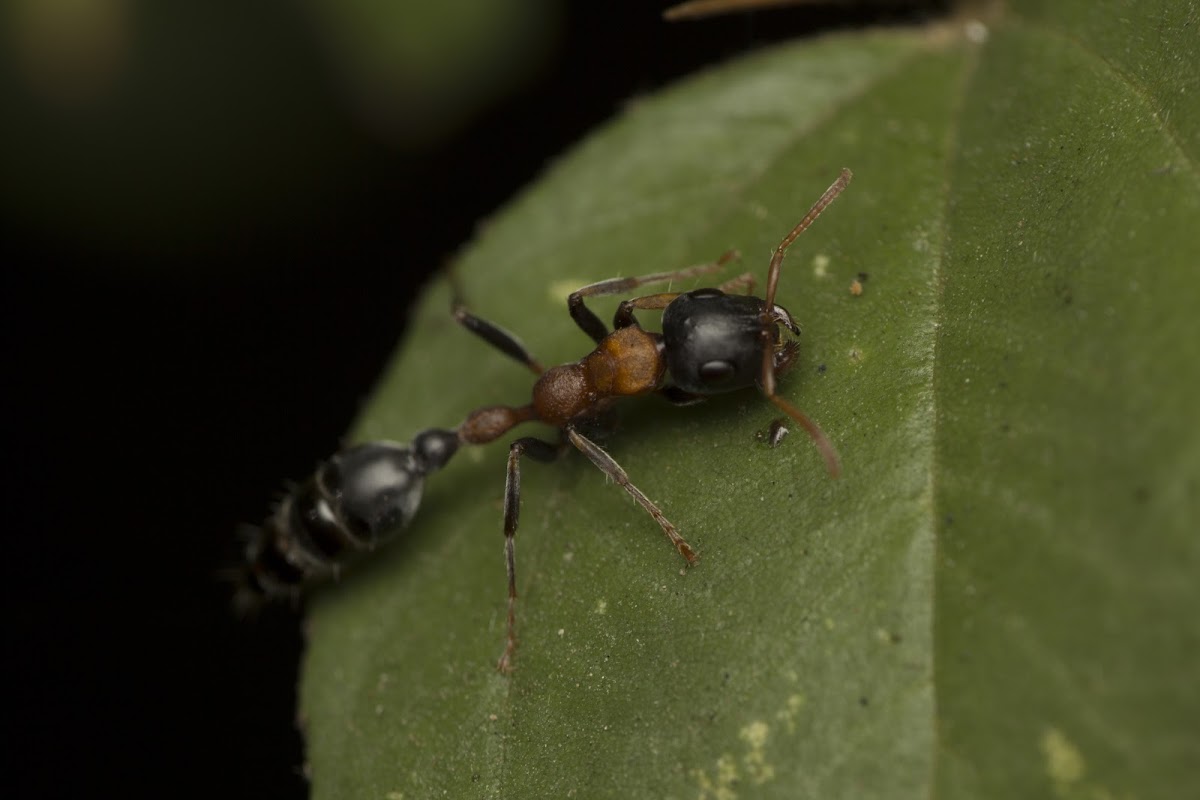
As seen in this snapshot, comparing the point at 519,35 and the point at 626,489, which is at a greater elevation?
the point at 519,35

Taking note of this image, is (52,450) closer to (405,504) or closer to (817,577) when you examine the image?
(405,504)

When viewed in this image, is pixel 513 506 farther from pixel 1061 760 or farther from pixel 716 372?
pixel 1061 760

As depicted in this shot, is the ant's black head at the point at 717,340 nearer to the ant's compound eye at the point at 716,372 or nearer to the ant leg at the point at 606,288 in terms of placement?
the ant's compound eye at the point at 716,372

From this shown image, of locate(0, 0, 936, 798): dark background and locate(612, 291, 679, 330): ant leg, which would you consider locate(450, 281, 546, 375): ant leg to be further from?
locate(0, 0, 936, 798): dark background

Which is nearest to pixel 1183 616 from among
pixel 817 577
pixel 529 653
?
pixel 817 577

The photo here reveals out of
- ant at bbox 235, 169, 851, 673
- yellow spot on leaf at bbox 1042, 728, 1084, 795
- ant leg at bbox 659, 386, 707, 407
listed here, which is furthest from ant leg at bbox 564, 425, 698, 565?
yellow spot on leaf at bbox 1042, 728, 1084, 795

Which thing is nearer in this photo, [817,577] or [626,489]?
[817,577]

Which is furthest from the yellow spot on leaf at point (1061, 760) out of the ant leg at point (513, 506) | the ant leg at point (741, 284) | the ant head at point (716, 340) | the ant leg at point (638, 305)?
the ant leg at point (638, 305)
